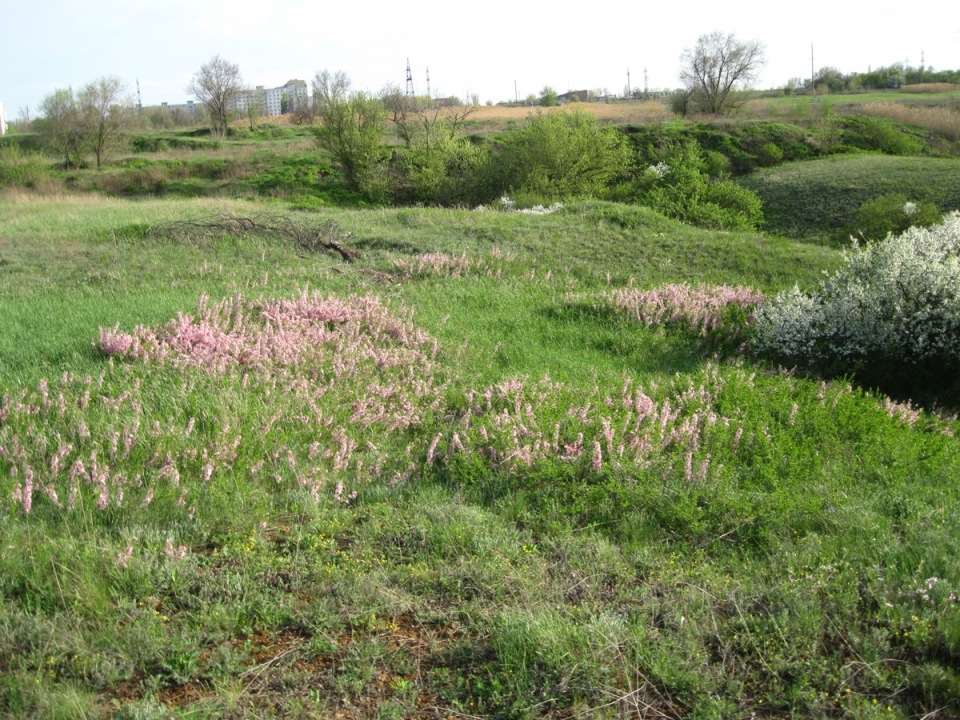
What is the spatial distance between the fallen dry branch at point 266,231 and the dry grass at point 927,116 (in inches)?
1842

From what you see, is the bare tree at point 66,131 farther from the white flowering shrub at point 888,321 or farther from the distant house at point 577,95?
the distant house at point 577,95

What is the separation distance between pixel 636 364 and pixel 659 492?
141 inches

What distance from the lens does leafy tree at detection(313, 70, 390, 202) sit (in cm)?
4078

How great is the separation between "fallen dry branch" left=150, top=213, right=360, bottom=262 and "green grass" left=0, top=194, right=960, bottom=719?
529cm

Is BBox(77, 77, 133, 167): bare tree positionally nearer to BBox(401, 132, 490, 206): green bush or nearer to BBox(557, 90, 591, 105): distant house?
BBox(401, 132, 490, 206): green bush

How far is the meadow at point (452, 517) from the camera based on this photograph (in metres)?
3.30

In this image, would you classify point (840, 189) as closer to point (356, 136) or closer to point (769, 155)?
point (769, 155)

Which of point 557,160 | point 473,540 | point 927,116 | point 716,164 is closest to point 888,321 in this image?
point 473,540

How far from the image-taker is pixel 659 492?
16.3 feet

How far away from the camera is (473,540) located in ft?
Result: 14.4

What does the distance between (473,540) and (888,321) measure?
6.54 metres

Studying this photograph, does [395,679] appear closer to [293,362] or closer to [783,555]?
[783,555]

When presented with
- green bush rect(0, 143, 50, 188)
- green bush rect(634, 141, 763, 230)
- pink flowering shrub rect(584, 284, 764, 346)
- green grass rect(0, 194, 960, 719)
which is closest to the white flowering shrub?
pink flowering shrub rect(584, 284, 764, 346)

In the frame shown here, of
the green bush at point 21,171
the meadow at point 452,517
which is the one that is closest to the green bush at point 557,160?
the meadow at point 452,517
